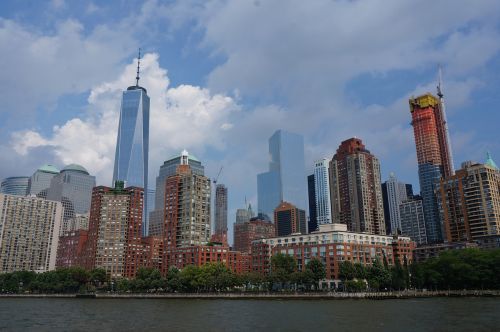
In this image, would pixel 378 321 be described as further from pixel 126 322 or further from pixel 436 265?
pixel 436 265

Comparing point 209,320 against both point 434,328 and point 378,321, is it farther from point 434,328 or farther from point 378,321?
point 434,328

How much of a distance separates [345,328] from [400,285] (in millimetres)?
121991

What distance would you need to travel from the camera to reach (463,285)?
190750 mm

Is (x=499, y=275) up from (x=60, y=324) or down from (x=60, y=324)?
Answer: up

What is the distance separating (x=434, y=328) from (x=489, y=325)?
10.4 metres

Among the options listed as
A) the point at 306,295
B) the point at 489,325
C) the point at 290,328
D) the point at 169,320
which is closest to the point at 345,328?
the point at 290,328

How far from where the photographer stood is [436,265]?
199375 millimetres

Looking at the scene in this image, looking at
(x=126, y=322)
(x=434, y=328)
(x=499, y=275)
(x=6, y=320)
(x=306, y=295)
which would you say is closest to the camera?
(x=434, y=328)

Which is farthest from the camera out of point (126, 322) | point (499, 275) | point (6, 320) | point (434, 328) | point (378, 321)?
point (499, 275)

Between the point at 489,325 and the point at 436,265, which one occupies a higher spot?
the point at 436,265

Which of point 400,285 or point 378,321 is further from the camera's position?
point 400,285

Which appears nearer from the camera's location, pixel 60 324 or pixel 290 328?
pixel 290 328

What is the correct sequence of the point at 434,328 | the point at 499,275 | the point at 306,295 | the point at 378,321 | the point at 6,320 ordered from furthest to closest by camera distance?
the point at 306,295
the point at 499,275
the point at 6,320
the point at 378,321
the point at 434,328

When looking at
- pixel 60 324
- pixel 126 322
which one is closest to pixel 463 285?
pixel 126 322
